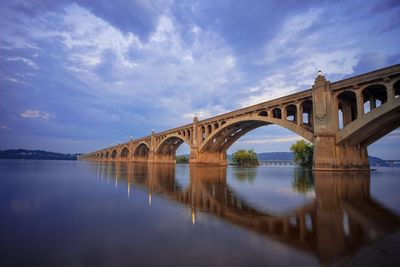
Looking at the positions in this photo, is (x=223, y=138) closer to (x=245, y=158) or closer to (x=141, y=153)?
(x=245, y=158)

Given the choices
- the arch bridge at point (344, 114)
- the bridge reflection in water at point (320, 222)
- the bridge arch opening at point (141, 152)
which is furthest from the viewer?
the bridge arch opening at point (141, 152)

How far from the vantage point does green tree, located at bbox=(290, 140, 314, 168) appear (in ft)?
154

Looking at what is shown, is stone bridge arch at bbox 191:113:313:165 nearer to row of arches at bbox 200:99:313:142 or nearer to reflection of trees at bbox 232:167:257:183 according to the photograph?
row of arches at bbox 200:99:313:142

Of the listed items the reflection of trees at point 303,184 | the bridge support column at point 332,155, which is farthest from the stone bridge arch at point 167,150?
the reflection of trees at point 303,184

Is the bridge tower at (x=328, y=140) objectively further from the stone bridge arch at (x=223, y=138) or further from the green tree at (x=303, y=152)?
the green tree at (x=303, y=152)

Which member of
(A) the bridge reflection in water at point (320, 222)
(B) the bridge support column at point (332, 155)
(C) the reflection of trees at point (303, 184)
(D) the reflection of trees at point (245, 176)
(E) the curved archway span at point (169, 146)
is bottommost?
(D) the reflection of trees at point (245, 176)

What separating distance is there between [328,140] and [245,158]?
47415 mm

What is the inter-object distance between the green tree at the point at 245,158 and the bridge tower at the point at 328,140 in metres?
45.3

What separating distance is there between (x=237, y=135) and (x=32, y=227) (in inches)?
2105

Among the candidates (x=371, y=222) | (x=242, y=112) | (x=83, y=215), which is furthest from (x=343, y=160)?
(x=83, y=215)

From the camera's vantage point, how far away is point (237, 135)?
190 ft

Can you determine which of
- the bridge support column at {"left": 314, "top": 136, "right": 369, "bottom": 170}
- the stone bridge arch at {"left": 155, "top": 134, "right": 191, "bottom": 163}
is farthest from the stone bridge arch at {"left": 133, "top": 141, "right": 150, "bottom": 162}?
the bridge support column at {"left": 314, "top": 136, "right": 369, "bottom": 170}

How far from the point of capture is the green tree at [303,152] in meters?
46.9

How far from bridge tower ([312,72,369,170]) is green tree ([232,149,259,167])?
4534 centimetres
